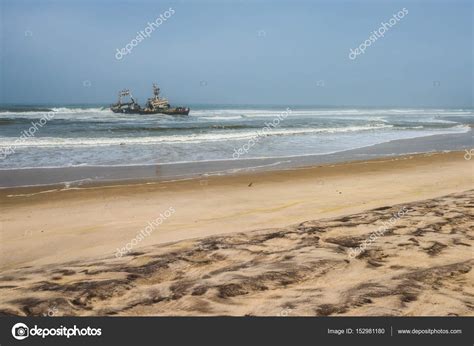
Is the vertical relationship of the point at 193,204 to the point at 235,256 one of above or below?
below

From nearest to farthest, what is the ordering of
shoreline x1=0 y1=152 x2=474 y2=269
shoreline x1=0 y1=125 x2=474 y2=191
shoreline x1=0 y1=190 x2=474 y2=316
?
shoreline x1=0 y1=190 x2=474 y2=316 < shoreline x1=0 y1=152 x2=474 y2=269 < shoreline x1=0 y1=125 x2=474 y2=191

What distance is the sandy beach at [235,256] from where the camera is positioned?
261 cm

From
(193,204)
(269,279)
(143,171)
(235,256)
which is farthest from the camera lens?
(143,171)

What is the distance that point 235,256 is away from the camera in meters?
3.46

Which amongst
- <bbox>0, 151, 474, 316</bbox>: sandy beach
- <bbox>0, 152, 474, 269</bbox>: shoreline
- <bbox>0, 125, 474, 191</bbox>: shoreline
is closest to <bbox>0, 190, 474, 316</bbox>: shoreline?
<bbox>0, 151, 474, 316</bbox>: sandy beach

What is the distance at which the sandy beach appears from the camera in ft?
8.56

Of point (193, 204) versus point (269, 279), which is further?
point (193, 204)

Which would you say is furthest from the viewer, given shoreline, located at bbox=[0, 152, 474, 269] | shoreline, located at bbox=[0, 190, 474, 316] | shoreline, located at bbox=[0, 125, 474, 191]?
shoreline, located at bbox=[0, 125, 474, 191]

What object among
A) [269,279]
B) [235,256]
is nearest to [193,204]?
[235,256]

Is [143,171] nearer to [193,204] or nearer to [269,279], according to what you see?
[193,204]

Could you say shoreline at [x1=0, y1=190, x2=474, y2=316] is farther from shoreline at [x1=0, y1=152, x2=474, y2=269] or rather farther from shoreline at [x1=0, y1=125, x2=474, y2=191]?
shoreline at [x1=0, y1=125, x2=474, y2=191]
